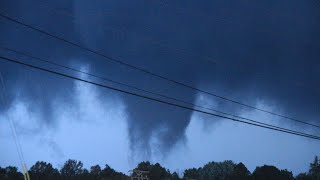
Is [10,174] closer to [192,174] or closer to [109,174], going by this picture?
[109,174]

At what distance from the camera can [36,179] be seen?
143 metres

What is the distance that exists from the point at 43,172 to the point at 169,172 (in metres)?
50.8

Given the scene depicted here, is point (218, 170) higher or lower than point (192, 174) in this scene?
lower

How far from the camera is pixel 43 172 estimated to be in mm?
156500

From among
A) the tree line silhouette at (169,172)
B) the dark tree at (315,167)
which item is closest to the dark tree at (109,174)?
the tree line silhouette at (169,172)

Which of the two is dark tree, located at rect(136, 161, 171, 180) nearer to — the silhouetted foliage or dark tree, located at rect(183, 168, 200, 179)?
dark tree, located at rect(183, 168, 200, 179)

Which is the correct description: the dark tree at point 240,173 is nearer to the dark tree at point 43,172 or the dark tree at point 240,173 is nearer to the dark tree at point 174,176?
the dark tree at point 174,176

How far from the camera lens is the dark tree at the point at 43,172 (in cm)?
14812

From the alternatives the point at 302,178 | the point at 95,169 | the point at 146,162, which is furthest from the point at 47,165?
the point at 302,178

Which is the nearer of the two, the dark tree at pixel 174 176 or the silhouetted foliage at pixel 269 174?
the silhouetted foliage at pixel 269 174

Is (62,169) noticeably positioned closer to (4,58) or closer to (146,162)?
(146,162)

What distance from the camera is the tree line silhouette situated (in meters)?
144

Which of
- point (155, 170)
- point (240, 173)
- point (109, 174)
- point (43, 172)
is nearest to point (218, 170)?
point (240, 173)

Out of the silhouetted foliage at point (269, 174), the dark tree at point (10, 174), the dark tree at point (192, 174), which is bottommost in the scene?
the silhouetted foliage at point (269, 174)
